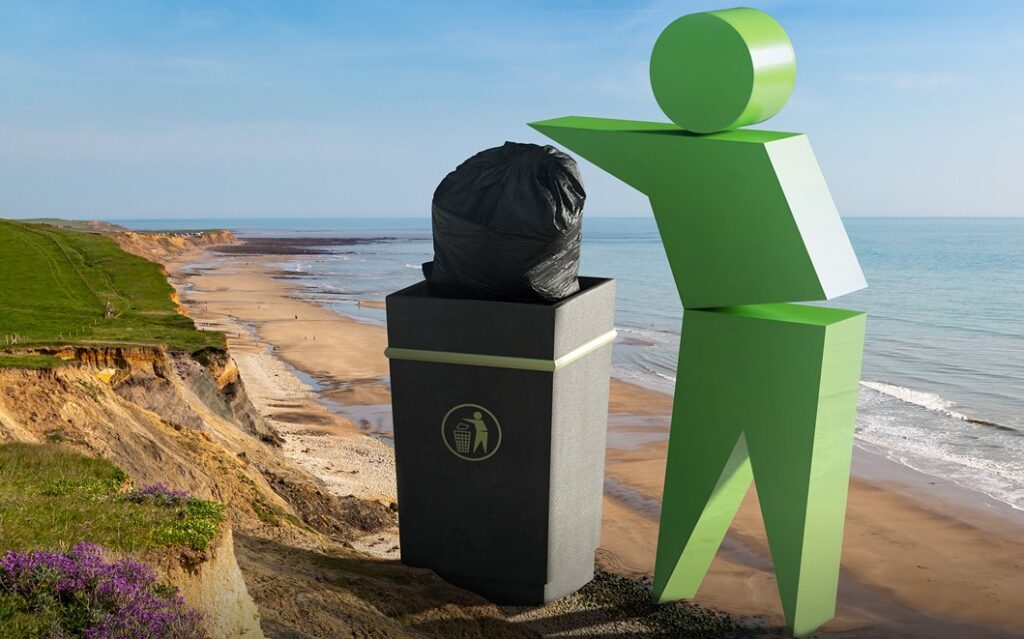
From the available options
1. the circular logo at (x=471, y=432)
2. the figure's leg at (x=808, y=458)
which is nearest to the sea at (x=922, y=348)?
the figure's leg at (x=808, y=458)

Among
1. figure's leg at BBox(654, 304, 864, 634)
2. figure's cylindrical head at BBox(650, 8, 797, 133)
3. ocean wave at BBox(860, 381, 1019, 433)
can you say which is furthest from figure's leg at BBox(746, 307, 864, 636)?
ocean wave at BBox(860, 381, 1019, 433)

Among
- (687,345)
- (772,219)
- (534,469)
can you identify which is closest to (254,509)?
(534,469)

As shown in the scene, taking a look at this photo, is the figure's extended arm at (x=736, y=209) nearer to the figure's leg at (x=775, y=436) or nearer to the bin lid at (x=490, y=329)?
the figure's leg at (x=775, y=436)

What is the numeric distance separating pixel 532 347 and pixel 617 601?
2589 mm

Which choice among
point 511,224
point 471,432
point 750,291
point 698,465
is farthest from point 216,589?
point 750,291

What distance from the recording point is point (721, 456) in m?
7.91

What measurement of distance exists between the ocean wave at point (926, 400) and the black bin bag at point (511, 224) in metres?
13.5

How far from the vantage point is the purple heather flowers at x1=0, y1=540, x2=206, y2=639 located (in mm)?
4371

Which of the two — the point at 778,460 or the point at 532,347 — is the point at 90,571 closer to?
the point at 532,347

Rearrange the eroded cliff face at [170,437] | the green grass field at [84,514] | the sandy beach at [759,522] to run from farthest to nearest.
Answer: the sandy beach at [759,522], the eroded cliff face at [170,437], the green grass field at [84,514]

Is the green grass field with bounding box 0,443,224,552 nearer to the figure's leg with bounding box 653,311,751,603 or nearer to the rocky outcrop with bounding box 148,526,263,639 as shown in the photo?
the rocky outcrop with bounding box 148,526,263,639

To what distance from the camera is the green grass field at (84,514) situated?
5.17 m

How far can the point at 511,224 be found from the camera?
7.38 meters

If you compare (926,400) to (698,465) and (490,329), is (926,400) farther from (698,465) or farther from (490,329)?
(490,329)
